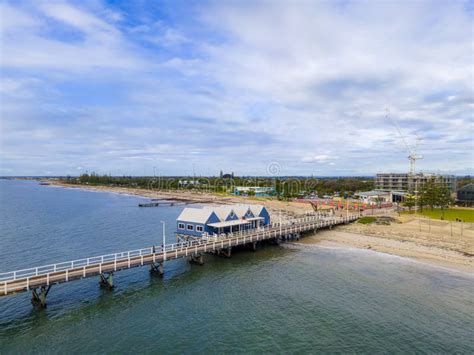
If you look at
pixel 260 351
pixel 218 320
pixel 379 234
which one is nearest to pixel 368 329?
pixel 260 351

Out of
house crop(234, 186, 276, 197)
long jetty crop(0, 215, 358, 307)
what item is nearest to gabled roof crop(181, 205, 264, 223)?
long jetty crop(0, 215, 358, 307)

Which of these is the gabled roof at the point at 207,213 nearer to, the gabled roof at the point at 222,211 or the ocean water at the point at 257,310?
the gabled roof at the point at 222,211

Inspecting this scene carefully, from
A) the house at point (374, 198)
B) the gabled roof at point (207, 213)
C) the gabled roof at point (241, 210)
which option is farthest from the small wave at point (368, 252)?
the house at point (374, 198)

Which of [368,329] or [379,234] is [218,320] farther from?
[379,234]

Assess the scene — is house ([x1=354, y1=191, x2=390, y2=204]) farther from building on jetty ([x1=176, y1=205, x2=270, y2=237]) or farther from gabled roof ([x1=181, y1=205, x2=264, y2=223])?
gabled roof ([x1=181, y1=205, x2=264, y2=223])

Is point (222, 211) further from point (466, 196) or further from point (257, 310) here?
point (466, 196)

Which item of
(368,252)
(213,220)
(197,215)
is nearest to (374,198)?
(368,252)
